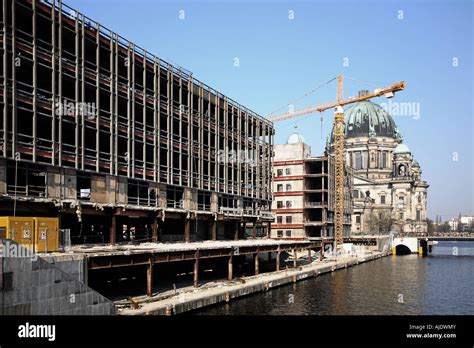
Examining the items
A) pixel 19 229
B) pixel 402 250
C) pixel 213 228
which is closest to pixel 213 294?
pixel 19 229

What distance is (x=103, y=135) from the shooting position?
49594 mm

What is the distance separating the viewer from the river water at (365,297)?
4344 centimetres

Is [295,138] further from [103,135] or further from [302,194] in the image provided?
[103,135]

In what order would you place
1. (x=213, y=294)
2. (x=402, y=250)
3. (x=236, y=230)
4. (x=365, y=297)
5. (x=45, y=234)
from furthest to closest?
(x=402, y=250)
(x=236, y=230)
(x=365, y=297)
(x=213, y=294)
(x=45, y=234)

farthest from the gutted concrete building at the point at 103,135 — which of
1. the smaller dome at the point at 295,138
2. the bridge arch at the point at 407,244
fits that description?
the smaller dome at the point at 295,138

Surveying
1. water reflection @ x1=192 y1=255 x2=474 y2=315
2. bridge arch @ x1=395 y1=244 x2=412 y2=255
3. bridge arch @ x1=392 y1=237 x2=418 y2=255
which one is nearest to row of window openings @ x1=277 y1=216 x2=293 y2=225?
water reflection @ x1=192 y1=255 x2=474 y2=315

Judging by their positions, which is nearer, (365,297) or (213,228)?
(365,297)

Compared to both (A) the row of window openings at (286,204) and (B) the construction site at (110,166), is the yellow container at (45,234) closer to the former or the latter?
(B) the construction site at (110,166)

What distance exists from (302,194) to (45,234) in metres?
81.1

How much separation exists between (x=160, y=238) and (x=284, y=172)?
182 ft

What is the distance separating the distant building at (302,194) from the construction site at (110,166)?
2616 centimetres
